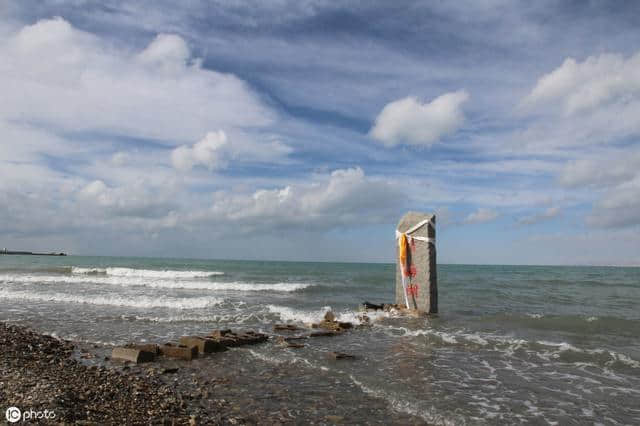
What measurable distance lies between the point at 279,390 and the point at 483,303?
15224 mm

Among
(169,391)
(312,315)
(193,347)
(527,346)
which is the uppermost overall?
(193,347)

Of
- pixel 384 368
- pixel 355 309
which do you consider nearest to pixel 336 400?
pixel 384 368

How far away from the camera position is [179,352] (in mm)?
8602

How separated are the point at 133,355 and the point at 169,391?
230cm

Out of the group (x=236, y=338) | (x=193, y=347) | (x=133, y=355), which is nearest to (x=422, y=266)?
(x=236, y=338)

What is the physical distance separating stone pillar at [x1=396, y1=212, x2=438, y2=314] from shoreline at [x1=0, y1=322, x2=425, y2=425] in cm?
782

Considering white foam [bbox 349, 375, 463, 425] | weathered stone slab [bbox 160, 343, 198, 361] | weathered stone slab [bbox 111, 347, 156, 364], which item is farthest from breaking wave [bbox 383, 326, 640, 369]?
weathered stone slab [bbox 111, 347, 156, 364]

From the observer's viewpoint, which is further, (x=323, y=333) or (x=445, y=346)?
(x=323, y=333)

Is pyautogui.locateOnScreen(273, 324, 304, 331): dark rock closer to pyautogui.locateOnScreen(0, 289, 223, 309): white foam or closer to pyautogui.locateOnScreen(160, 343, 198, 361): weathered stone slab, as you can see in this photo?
pyautogui.locateOnScreen(160, 343, 198, 361): weathered stone slab

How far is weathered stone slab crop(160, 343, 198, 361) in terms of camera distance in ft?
28.1

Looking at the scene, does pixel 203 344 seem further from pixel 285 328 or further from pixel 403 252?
pixel 403 252

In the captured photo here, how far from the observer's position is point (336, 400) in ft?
20.5

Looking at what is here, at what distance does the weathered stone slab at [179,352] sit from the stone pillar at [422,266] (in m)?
8.64

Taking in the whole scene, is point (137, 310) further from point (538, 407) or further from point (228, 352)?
point (538, 407)
